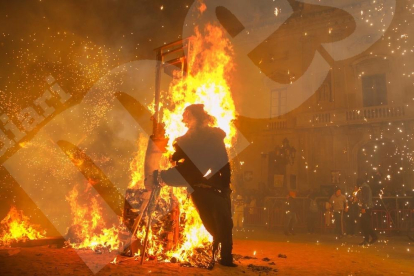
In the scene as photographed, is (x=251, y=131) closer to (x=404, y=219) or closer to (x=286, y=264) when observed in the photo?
(x=404, y=219)

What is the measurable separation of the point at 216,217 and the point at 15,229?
17.2ft

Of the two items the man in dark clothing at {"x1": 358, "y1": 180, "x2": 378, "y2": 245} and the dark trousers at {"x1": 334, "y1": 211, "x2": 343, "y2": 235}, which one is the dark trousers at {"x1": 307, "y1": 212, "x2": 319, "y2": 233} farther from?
the man in dark clothing at {"x1": 358, "y1": 180, "x2": 378, "y2": 245}

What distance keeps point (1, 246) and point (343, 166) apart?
60.2 feet

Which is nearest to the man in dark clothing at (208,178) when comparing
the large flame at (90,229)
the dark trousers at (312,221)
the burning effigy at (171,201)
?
the burning effigy at (171,201)

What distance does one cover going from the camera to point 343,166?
19656 mm

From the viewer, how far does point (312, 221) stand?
46.6 ft

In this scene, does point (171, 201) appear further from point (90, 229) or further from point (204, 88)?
point (90, 229)

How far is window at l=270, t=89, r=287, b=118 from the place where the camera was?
23.0m

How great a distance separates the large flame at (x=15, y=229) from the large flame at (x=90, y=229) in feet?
3.11

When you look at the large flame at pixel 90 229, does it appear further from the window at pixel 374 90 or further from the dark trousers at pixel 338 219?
the window at pixel 374 90

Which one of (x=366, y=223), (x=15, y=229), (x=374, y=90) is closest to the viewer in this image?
(x=15, y=229)

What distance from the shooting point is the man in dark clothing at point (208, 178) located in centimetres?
529

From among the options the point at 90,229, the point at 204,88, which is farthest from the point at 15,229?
the point at 204,88

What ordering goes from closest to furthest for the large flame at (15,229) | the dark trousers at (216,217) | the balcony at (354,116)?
1. the dark trousers at (216,217)
2. the large flame at (15,229)
3. the balcony at (354,116)
